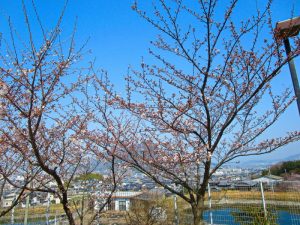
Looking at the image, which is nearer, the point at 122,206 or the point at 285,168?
the point at 122,206

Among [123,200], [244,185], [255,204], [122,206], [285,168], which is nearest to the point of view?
[255,204]

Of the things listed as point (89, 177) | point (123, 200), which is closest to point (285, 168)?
point (123, 200)

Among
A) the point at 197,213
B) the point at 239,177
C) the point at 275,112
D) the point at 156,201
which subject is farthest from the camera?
the point at 156,201

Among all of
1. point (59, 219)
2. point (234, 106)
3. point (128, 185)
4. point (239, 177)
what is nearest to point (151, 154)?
point (234, 106)

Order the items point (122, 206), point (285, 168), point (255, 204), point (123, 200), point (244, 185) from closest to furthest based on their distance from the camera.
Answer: point (255, 204), point (244, 185), point (122, 206), point (123, 200), point (285, 168)

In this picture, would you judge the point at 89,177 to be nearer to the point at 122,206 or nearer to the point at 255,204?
the point at 122,206

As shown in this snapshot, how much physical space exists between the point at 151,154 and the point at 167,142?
43 centimetres

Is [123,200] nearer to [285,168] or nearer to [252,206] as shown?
[252,206]

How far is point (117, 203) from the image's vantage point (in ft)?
30.5

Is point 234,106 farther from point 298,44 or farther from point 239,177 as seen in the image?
point 239,177

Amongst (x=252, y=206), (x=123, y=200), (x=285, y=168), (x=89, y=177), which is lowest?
(x=252, y=206)

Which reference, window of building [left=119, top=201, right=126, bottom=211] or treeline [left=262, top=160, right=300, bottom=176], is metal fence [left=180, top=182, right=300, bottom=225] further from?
treeline [left=262, top=160, right=300, bottom=176]

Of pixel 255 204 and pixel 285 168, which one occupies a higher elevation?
pixel 285 168

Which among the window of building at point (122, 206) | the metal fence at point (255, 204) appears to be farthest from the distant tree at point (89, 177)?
the metal fence at point (255, 204)
